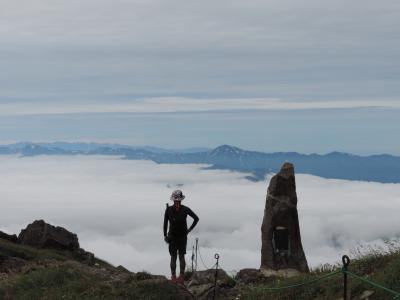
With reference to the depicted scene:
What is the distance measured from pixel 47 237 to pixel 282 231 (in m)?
32.8

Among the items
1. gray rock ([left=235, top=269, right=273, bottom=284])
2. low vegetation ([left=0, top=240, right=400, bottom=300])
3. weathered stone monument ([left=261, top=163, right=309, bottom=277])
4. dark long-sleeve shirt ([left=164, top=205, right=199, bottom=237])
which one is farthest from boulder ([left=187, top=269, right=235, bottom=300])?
weathered stone monument ([left=261, top=163, right=309, bottom=277])

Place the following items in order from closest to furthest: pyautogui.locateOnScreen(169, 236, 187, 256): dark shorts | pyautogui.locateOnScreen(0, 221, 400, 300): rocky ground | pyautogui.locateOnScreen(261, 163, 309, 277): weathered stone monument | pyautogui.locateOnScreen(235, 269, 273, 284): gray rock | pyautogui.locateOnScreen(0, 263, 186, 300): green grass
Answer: pyautogui.locateOnScreen(0, 221, 400, 300): rocky ground
pyautogui.locateOnScreen(0, 263, 186, 300): green grass
pyautogui.locateOnScreen(169, 236, 187, 256): dark shorts
pyautogui.locateOnScreen(235, 269, 273, 284): gray rock
pyautogui.locateOnScreen(261, 163, 309, 277): weathered stone monument

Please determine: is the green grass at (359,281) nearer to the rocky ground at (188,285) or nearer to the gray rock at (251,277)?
the rocky ground at (188,285)

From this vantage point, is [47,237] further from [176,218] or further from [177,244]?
[176,218]

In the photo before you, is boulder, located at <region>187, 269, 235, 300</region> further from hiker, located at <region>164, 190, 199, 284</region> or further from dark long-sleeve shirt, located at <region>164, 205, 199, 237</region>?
dark long-sleeve shirt, located at <region>164, 205, 199, 237</region>

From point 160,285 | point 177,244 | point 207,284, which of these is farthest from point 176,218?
point 207,284

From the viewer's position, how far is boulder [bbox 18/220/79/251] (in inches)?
2233

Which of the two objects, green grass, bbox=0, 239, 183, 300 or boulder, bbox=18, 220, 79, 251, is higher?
boulder, bbox=18, 220, 79, 251

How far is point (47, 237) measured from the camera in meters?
57.1

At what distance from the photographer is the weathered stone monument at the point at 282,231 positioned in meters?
29.3

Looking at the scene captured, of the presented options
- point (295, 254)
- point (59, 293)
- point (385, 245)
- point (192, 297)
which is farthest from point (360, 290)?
point (295, 254)

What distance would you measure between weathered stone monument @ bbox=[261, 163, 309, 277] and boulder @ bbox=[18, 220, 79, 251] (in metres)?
31.1

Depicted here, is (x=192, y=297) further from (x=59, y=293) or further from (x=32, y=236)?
(x=32, y=236)

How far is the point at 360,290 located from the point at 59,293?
8.97 metres
